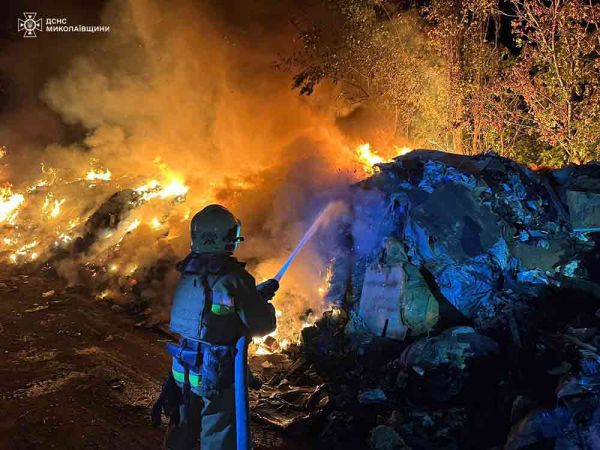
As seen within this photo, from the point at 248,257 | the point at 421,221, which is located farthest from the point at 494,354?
the point at 248,257

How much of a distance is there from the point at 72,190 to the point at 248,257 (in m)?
6.07

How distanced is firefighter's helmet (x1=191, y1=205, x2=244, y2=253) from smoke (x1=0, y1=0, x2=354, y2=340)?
7.75 m

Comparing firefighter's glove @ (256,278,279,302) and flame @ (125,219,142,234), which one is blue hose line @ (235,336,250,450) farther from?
flame @ (125,219,142,234)

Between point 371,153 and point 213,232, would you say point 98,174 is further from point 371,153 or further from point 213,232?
point 213,232

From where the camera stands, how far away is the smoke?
11.7 meters

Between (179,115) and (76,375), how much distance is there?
955 cm

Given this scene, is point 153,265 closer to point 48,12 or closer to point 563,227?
point 563,227

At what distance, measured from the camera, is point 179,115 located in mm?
13156

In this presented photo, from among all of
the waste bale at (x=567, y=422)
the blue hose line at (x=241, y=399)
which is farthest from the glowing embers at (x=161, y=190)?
the waste bale at (x=567, y=422)

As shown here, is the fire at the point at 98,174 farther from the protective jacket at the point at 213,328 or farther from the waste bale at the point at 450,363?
the protective jacket at the point at 213,328

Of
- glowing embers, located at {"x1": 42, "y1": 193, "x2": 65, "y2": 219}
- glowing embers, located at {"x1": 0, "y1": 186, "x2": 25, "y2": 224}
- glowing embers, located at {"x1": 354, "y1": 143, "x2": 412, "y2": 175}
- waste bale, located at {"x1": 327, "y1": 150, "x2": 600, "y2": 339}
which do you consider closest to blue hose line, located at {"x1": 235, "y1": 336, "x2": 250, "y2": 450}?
waste bale, located at {"x1": 327, "y1": 150, "x2": 600, "y2": 339}

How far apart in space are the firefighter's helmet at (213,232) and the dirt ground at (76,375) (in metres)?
2.34

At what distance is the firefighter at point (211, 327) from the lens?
270cm

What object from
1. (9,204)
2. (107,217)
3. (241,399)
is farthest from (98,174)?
(241,399)
